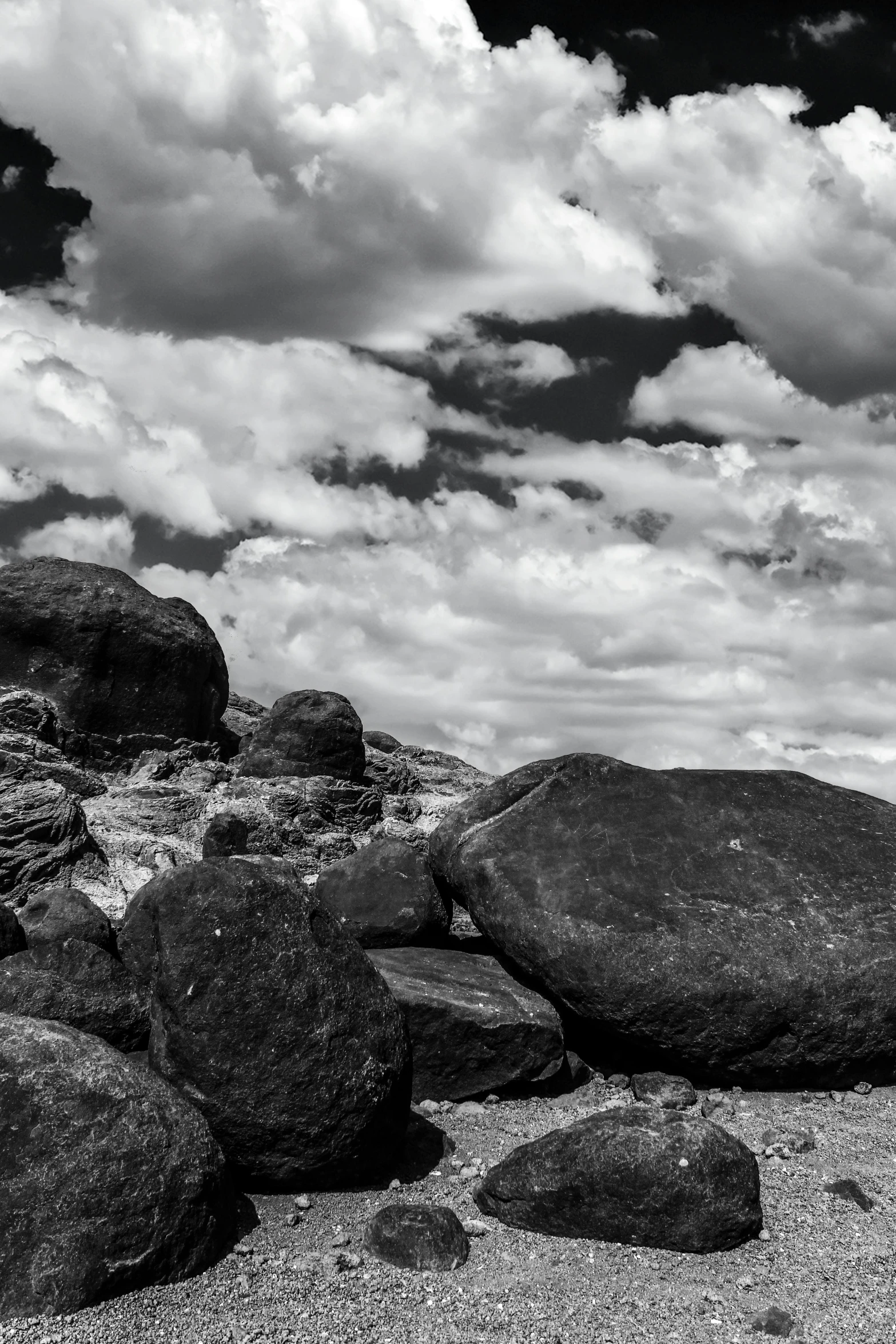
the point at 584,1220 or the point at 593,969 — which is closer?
the point at 584,1220

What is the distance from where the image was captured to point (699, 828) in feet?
37.9

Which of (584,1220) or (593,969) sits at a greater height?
(593,969)

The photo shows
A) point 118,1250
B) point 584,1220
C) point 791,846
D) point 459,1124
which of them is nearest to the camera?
point 118,1250

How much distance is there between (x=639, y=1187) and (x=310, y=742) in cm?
1028

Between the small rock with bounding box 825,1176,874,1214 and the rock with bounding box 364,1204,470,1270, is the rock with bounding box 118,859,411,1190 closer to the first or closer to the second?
the rock with bounding box 364,1204,470,1270

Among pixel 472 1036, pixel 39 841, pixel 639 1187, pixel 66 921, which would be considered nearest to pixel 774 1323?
pixel 639 1187

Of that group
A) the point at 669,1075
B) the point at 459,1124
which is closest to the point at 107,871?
the point at 459,1124

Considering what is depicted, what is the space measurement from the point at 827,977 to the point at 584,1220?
12.8ft

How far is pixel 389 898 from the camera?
1177 centimetres

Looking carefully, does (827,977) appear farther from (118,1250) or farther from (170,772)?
(170,772)

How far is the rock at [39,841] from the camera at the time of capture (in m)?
13.3

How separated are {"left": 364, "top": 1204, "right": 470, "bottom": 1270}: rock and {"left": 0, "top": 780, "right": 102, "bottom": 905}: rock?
7471 millimetres

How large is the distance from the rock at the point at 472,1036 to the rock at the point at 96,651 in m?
8.87

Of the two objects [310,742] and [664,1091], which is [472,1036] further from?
[310,742]
